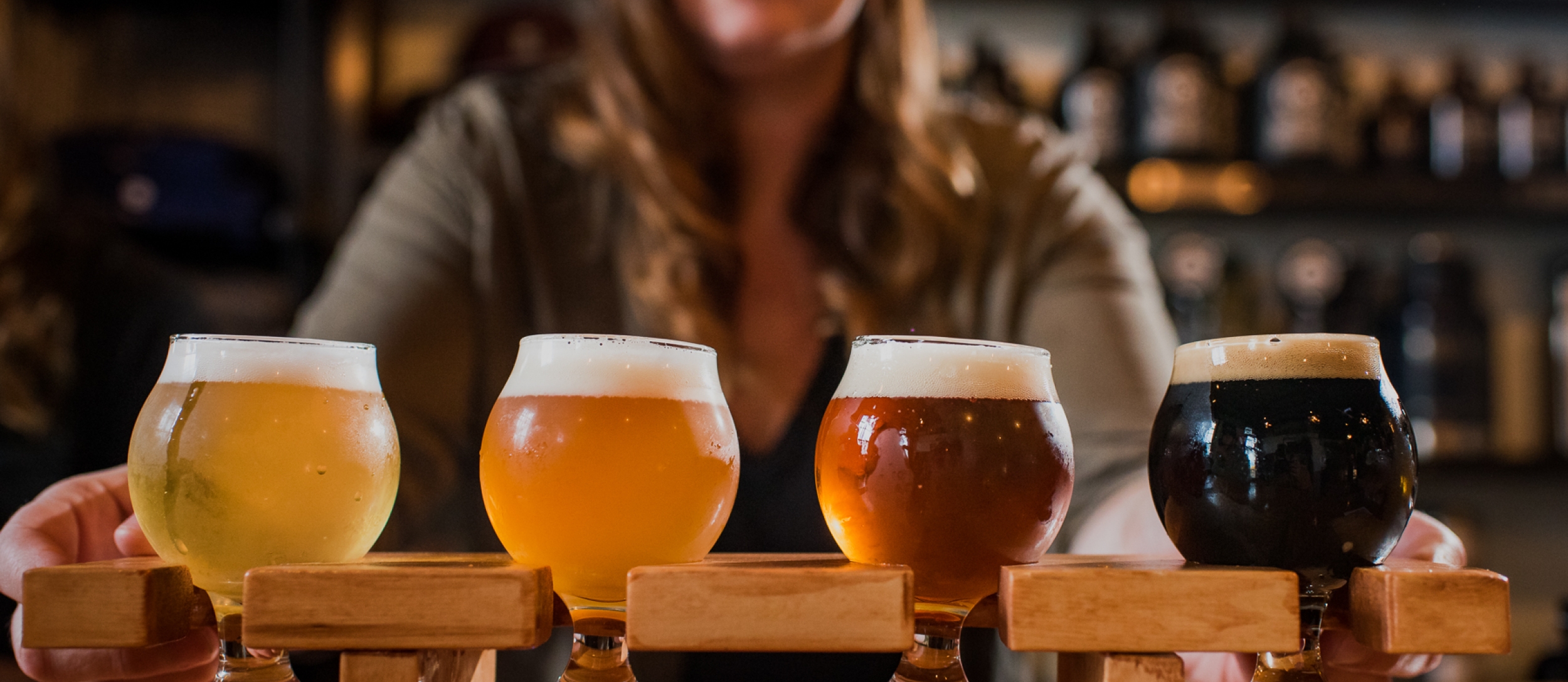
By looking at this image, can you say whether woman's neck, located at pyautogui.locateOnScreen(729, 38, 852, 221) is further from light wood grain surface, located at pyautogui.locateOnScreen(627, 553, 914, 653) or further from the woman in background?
light wood grain surface, located at pyautogui.locateOnScreen(627, 553, 914, 653)

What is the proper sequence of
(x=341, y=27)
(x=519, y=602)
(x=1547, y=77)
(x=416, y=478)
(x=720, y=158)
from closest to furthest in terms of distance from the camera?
(x=519, y=602) < (x=416, y=478) < (x=720, y=158) < (x=341, y=27) < (x=1547, y=77)

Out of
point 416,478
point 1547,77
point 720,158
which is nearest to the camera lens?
point 416,478

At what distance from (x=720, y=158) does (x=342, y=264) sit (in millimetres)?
535

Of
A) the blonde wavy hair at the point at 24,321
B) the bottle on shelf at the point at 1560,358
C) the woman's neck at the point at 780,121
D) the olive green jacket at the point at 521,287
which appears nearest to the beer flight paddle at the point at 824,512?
the olive green jacket at the point at 521,287

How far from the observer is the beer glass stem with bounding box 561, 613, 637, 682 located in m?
0.65

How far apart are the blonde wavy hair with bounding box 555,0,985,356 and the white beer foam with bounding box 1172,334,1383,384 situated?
0.81m

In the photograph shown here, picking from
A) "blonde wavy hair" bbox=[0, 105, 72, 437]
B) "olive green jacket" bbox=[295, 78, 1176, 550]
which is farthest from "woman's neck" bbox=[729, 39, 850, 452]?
"blonde wavy hair" bbox=[0, 105, 72, 437]

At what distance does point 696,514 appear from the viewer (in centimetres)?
69

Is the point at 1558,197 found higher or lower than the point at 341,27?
lower

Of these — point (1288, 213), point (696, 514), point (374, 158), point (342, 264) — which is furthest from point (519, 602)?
point (1288, 213)

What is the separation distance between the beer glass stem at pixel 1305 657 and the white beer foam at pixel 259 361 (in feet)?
1.92

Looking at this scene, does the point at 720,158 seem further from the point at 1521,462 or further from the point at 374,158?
the point at 1521,462

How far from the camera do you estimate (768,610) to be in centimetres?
59

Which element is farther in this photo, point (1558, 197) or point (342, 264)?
point (1558, 197)
